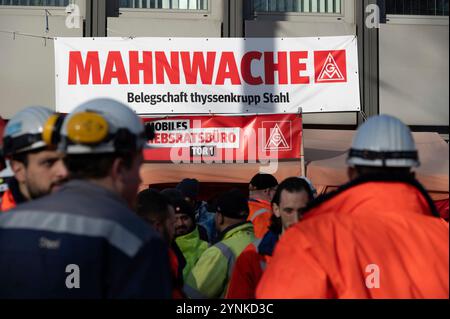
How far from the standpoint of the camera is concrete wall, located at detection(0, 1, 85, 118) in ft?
41.7

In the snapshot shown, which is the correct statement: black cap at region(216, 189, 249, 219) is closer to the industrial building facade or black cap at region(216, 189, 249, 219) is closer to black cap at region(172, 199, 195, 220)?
black cap at region(172, 199, 195, 220)

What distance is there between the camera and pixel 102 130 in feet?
8.09

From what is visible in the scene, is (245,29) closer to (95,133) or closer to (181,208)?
(181,208)

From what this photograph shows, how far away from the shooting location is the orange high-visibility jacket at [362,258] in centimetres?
260

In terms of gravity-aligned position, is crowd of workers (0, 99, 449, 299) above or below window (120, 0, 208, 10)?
below

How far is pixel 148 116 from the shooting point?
10.7 m

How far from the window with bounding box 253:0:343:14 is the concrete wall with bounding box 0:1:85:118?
10.8 feet

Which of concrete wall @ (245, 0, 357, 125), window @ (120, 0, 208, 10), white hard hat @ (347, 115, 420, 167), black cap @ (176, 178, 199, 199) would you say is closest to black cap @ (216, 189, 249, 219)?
black cap @ (176, 178, 199, 199)

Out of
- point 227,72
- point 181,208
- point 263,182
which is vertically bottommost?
point 181,208

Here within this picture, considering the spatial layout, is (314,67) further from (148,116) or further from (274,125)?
(148,116)

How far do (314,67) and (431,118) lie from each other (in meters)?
→ 2.96

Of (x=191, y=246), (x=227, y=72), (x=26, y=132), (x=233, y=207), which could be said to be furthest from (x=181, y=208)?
(x=227, y=72)

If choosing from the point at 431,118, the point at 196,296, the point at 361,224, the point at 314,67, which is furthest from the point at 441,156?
the point at 431,118

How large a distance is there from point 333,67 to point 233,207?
5269 millimetres
